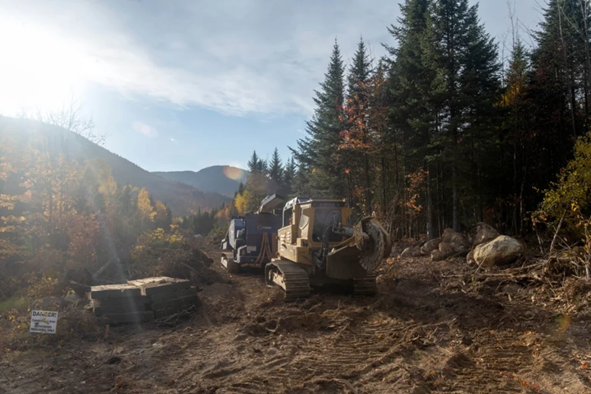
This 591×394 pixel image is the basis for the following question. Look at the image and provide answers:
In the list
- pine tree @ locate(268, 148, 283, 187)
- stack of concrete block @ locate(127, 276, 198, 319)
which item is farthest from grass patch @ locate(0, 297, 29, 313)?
pine tree @ locate(268, 148, 283, 187)

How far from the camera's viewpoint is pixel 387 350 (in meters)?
6.47

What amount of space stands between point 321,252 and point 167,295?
13.0ft

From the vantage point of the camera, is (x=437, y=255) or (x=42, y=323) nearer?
(x=42, y=323)

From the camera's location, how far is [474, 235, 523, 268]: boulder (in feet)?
39.9

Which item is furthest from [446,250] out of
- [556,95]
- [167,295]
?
[167,295]

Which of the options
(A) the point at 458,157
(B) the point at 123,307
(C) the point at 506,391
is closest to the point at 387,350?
(C) the point at 506,391

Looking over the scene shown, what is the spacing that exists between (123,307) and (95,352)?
1939 mm

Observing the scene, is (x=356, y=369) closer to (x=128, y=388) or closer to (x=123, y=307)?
(x=128, y=388)

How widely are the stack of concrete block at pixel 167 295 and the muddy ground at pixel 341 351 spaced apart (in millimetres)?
461

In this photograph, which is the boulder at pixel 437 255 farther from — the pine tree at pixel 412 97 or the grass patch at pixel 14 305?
the grass patch at pixel 14 305

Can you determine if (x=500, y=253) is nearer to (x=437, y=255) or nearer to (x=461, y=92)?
(x=437, y=255)

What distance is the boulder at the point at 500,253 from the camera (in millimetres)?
12164

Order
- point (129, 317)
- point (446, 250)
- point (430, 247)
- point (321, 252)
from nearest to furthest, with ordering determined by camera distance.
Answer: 1. point (129, 317)
2. point (321, 252)
3. point (446, 250)
4. point (430, 247)

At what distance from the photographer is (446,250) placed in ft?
52.2
